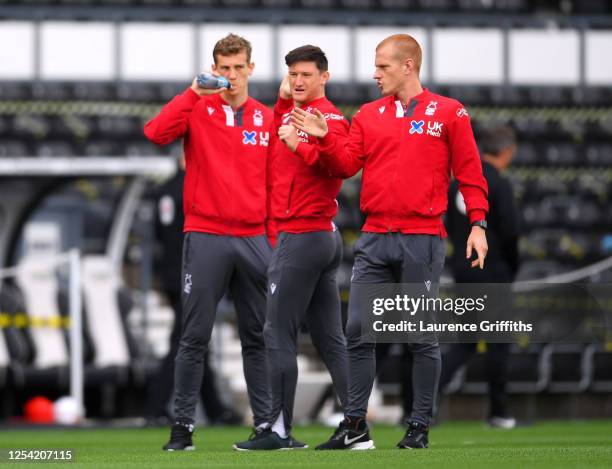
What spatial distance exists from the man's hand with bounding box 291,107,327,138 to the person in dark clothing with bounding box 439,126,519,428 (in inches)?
118

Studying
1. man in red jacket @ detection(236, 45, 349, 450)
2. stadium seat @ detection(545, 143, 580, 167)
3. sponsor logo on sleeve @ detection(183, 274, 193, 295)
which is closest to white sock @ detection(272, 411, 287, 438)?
man in red jacket @ detection(236, 45, 349, 450)

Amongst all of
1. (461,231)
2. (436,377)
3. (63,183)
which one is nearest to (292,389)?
(436,377)

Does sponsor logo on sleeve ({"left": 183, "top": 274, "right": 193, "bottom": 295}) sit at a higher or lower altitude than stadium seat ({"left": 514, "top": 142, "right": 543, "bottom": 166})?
higher

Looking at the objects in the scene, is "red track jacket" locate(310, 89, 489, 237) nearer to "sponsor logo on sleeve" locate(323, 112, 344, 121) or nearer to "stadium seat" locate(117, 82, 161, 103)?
"sponsor logo on sleeve" locate(323, 112, 344, 121)

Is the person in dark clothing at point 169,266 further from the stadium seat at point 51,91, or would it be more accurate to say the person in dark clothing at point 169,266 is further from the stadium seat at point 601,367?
the stadium seat at point 51,91

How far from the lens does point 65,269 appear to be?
11977 mm

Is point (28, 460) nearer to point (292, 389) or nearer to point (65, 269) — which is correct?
point (292, 389)

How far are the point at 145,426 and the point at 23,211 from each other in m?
2.64

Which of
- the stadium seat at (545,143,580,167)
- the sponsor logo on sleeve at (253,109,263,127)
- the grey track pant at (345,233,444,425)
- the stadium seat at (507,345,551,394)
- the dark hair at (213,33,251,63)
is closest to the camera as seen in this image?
the grey track pant at (345,233,444,425)

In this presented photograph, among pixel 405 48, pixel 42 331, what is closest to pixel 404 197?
pixel 405 48

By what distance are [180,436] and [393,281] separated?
45.1 inches

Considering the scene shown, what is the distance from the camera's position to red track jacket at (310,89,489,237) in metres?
5.94

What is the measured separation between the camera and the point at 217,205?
6.27 m

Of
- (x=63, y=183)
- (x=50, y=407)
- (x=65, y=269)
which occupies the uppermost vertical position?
(x=63, y=183)
